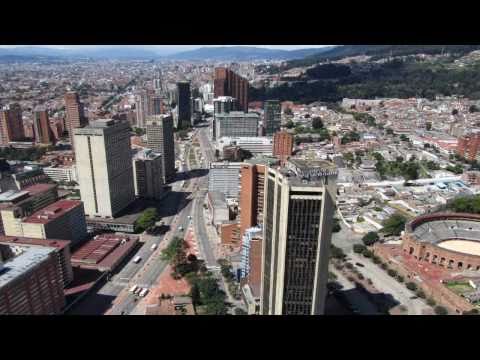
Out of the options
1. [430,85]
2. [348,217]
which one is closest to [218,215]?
[348,217]

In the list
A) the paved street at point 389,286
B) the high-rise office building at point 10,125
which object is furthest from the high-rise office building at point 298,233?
the high-rise office building at point 10,125

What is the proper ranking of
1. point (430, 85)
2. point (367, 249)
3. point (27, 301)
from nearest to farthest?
point (27, 301) → point (367, 249) → point (430, 85)

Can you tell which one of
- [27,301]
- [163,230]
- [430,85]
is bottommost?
[163,230]

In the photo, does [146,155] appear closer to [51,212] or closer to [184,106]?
[51,212]

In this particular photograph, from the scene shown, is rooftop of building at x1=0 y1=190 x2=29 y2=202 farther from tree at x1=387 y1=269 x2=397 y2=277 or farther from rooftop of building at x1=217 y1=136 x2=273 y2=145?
rooftop of building at x1=217 y1=136 x2=273 y2=145

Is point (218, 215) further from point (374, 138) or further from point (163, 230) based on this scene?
point (374, 138)

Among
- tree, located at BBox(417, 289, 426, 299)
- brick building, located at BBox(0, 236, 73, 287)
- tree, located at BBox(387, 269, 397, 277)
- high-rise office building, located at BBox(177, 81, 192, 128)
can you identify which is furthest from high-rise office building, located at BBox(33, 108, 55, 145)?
tree, located at BBox(417, 289, 426, 299)
